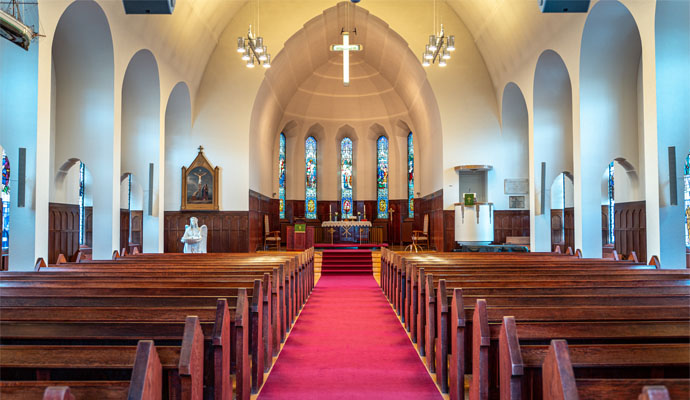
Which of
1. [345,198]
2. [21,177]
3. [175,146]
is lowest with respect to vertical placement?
[21,177]

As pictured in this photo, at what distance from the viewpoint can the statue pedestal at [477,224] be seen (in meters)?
13.3

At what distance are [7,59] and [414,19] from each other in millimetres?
10564

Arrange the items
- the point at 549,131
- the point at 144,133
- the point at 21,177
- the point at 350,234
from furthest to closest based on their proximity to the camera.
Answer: the point at 350,234, the point at 549,131, the point at 144,133, the point at 21,177

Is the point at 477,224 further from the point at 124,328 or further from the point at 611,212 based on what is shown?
the point at 124,328

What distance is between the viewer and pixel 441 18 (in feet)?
47.9

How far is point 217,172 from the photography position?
1420 centimetres

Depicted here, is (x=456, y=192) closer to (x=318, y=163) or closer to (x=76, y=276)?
(x=318, y=163)

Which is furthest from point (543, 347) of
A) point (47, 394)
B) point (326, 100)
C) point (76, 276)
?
point (326, 100)

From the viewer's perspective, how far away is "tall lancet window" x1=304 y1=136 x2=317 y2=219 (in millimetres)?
20922

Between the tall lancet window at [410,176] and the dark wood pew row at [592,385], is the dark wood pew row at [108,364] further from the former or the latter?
the tall lancet window at [410,176]

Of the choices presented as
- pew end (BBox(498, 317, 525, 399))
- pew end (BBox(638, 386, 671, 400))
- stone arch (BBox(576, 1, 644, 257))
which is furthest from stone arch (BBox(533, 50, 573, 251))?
pew end (BBox(638, 386, 671, 400))

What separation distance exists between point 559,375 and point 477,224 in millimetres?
11919

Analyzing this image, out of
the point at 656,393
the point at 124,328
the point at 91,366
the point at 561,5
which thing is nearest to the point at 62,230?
the point at 124,328

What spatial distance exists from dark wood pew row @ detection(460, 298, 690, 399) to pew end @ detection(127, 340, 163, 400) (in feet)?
5.04
